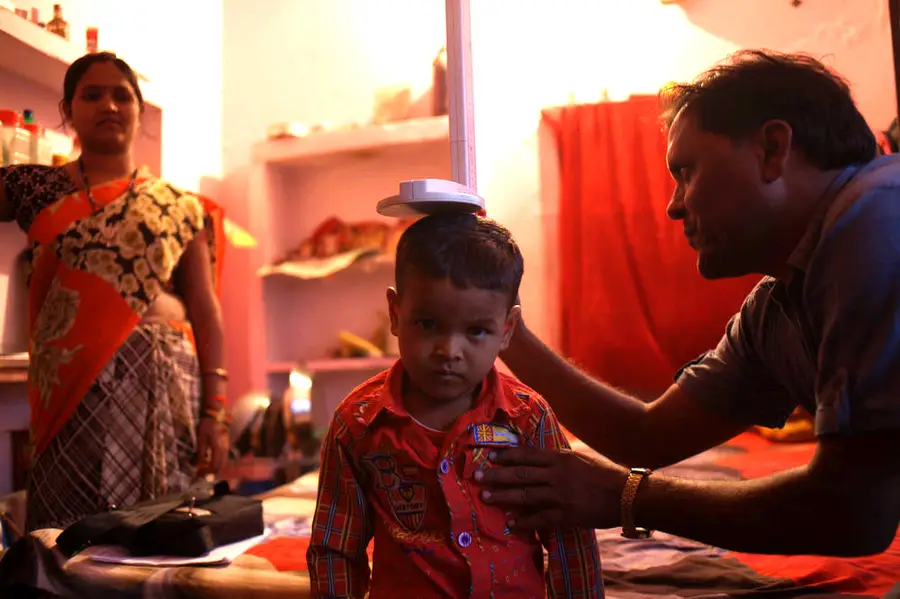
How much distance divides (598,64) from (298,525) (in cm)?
166

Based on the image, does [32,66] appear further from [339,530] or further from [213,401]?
[339,530]

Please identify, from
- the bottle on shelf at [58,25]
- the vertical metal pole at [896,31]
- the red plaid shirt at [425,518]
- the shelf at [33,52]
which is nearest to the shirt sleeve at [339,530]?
the red plaid shirt at [425,518]

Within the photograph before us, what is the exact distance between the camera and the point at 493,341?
940mm

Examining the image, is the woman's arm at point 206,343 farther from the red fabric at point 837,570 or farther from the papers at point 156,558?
the red fabric at point 837,570

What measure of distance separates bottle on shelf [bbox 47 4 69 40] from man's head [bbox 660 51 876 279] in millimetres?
2244

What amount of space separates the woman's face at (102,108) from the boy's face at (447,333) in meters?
1.14

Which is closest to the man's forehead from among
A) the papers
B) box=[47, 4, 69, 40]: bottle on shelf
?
the papers

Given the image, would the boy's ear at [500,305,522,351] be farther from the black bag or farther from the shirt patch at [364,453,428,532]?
the black bag

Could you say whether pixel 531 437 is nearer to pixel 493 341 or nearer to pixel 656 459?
pixel 493 341

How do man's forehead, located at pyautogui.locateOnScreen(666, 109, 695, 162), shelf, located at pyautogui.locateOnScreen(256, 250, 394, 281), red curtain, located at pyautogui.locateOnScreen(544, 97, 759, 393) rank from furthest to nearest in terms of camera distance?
shelf, located at pyautogui.locateOnScreen(256, 250, 394, 281) < red curtain, located at pyautogui.locateOnScreen(544, 97, 759, 393) < man's forehead, located at pyautogui.locateOnScreen(666, 109, 695, 162)

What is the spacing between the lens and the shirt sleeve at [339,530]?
3.02 ft

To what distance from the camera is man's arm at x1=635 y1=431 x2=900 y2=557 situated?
2.90 feet

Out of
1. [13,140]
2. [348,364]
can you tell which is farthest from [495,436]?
[348,364]

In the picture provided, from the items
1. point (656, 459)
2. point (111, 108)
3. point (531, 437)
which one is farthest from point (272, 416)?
point (531, 437)
